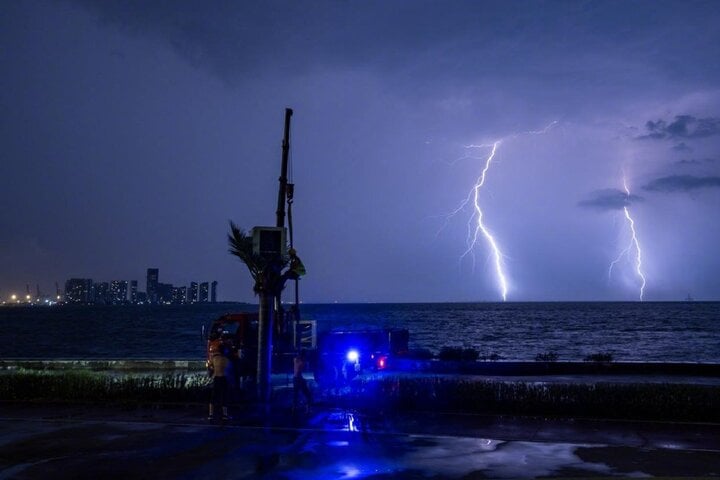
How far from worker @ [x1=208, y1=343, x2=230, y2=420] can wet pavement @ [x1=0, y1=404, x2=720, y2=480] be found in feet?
1.08

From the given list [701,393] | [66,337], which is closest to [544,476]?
[701,393]

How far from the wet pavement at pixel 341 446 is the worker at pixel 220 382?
1.08 ft

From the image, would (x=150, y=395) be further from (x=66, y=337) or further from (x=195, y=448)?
(x=66, y=337)

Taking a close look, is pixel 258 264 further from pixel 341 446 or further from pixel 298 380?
pixel 341 446

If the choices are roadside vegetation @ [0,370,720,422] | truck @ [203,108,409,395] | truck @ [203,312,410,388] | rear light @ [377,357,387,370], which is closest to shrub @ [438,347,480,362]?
truck @ [203,108,409,395]

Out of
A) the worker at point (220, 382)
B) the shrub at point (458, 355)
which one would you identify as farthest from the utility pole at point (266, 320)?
the shrub at point (458, 355)

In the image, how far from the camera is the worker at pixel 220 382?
45.5 ft

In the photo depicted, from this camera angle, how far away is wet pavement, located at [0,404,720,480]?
9.55 meters

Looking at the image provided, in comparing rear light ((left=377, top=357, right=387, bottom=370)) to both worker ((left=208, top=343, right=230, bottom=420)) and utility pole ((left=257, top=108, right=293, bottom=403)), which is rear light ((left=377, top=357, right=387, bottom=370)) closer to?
utility pole ((left=257, top=108, right=293, bottom=403))

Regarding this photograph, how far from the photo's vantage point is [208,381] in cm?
1886

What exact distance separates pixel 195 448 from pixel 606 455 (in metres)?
6.81

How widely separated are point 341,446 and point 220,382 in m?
3.89

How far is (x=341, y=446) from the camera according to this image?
444 inches

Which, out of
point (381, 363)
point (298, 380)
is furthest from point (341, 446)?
point (381, 363)
